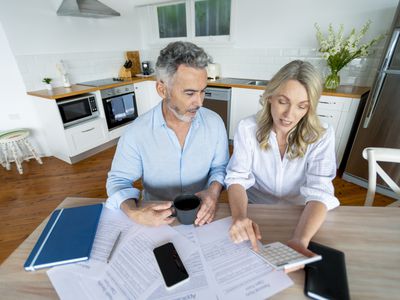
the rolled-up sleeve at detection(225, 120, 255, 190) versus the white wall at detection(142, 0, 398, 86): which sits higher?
the white wall at detection(142, 0, 398, 86)

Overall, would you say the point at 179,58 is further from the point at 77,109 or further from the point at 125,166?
the point at 77,109

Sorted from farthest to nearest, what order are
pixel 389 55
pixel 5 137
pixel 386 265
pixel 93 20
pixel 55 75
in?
pixel 93 20 < pixel 55 75 < pixel 5 137 < pixel 389 55 < pixel 386 265

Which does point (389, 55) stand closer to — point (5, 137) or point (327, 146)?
point (327, 146)

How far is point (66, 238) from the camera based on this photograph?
705mm

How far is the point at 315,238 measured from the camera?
0.72m

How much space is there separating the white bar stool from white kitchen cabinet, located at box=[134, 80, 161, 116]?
62.0 inches

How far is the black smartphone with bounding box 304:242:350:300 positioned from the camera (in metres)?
0.53

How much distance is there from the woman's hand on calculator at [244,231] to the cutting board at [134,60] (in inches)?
156

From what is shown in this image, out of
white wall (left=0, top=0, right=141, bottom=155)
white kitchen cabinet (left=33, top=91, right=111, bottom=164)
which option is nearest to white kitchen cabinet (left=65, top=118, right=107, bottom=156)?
white kitchen cabinet (left=33, top=91, right=111, bottom=164)

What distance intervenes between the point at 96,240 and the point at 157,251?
0.22 metres

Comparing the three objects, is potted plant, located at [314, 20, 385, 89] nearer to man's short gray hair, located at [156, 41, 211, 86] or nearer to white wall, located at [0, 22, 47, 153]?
man's short gray hair, located at [156, 41, 211, 86]

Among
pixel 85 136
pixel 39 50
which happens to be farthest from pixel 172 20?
pixel 85 136

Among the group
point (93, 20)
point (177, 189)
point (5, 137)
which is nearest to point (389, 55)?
point (177, 189)

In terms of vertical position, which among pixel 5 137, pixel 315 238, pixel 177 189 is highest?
pixel 315 238
